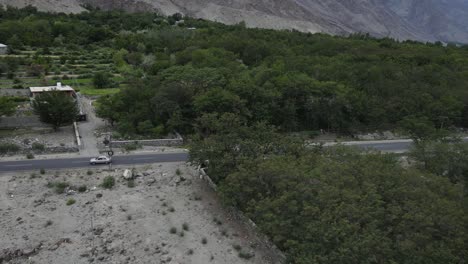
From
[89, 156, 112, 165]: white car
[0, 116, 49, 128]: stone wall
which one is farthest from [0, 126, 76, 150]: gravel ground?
[89, 156, 112, 165]: white car

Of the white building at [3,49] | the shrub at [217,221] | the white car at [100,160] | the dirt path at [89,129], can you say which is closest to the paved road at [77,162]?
the white car at [100,160]

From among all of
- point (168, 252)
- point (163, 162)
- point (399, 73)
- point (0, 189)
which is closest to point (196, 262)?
point (168, 252)

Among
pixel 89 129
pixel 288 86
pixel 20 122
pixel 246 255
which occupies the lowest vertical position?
pixel 20 122

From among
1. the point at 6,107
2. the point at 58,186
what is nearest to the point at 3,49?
the point at 6,107

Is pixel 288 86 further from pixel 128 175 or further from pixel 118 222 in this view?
pixel 118 222

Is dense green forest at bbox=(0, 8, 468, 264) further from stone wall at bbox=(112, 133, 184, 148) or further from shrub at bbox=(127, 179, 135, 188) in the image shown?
shrub at bbox=(127, 179, 135, 188)
